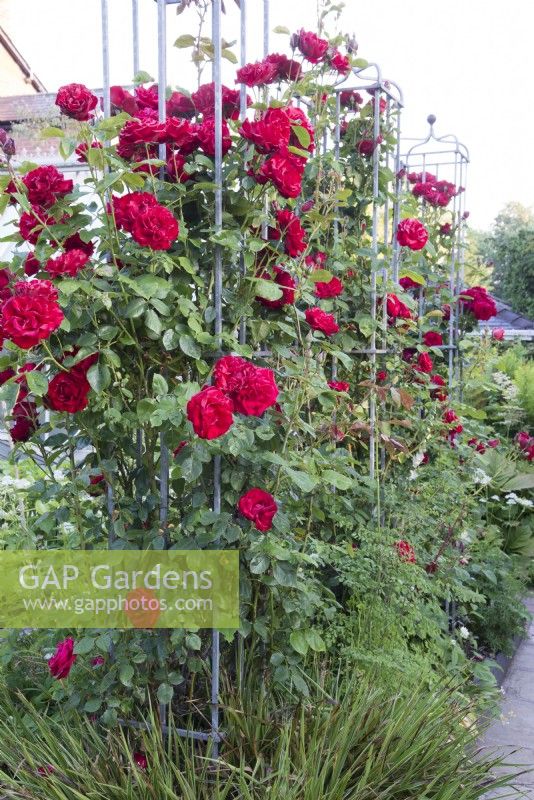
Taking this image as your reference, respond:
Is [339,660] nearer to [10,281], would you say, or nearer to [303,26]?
[10,281]

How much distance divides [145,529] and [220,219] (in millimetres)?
801

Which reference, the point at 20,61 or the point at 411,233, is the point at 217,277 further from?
the point at 20,61

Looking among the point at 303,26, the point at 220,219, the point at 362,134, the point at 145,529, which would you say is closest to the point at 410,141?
the point at 362,134

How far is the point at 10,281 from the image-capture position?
6.31ft

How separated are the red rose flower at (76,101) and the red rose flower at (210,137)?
253 millimetres

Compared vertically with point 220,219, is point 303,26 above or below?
above

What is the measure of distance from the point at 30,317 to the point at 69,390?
0.27 m

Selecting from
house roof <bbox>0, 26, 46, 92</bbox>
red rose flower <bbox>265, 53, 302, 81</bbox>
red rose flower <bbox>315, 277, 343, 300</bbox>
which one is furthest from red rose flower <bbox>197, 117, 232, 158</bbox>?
house roof <bbox>0, 26, 46, 92</bbox>

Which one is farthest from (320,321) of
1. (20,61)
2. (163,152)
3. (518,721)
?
(20,61)

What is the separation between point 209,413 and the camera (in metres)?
1.59

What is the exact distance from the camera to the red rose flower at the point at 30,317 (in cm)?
158

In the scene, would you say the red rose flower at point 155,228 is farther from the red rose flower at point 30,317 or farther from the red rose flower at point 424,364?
the red rose flower at point 424,364

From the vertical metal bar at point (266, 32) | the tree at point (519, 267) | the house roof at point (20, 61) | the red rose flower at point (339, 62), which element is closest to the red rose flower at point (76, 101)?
the vertical metal bar at point (266, 32)

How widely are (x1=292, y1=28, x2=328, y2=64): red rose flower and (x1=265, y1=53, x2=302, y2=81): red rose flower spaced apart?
10 centimetres
